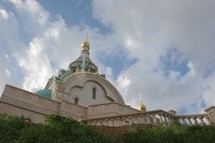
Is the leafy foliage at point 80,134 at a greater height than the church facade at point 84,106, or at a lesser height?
lesser

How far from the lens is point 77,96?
2761 cm

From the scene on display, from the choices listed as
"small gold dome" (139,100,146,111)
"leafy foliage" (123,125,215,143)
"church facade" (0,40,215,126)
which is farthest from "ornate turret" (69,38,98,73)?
"leafy foliage" (123,125,215,143)

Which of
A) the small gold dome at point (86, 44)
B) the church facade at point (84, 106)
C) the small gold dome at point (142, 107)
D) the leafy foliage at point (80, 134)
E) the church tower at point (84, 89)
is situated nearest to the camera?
the leafy foliage at point (80, 134)

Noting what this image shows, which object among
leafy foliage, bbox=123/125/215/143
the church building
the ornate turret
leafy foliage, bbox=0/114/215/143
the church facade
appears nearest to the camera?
leafy foliage, bbox=0/114/215/143

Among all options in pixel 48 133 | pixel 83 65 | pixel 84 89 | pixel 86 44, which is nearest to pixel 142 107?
pixel 83 65

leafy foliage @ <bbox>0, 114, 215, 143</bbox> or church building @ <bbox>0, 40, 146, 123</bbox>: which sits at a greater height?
church building @ <bbox>0, 40, 146, 123</bbox>

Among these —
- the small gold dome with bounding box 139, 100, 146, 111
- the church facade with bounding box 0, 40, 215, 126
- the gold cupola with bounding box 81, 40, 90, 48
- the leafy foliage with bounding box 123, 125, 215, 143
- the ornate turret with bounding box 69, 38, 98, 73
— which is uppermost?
the gold cupola with bounding box 81, 40, 90, 48

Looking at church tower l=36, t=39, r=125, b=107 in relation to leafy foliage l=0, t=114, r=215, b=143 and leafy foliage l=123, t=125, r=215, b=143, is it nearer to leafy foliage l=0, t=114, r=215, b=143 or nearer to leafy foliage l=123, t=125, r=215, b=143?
leafy foliage l=0, t=114, r=215, b=143

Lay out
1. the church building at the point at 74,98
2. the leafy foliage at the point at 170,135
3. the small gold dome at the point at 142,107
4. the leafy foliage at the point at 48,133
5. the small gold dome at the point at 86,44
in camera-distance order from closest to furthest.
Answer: the leafy foliage at the point at 48,133 < the leafy foliage at the point at 170,135 < the church building at the point at 74,98 < the small gold dome at the point at 142,107 < the small gold dome at the point at 86,44

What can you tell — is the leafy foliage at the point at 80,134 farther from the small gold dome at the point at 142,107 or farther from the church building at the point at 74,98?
the small gold dome at the point at 142,107

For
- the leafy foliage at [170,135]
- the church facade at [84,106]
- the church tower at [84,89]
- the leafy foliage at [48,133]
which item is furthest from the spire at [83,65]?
the leafy foliage at [170,135]

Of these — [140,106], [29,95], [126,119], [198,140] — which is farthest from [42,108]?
[140,106]

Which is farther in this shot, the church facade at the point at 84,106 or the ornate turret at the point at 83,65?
the ornate turret at the point at 83,65

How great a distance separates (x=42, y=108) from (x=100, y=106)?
4.07 m
